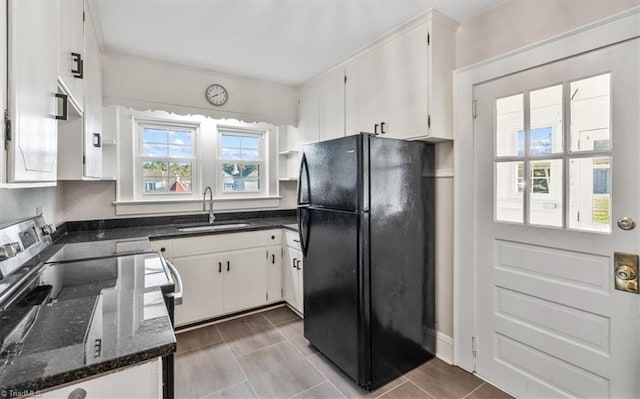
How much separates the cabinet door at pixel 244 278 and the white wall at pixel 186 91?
1.50 metres

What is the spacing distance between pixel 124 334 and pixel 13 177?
52 cm

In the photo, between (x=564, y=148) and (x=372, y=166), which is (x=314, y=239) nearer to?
(x=372, y=166)

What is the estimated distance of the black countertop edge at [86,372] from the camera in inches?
24.5

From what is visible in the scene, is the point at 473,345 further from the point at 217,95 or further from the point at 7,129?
the point at 217,95

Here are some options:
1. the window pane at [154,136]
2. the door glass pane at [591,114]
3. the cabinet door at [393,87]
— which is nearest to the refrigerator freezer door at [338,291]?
the cabinet door at [393,87]

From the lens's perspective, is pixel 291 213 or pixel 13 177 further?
pixel 291 213

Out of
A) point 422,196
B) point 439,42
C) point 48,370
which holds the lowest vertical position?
point 48,370

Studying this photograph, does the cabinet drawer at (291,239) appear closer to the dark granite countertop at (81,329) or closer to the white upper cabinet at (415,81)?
the white upper cabinet at (415,81)

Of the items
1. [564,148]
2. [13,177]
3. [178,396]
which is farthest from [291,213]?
[13,177]

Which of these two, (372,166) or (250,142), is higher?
(250,142)

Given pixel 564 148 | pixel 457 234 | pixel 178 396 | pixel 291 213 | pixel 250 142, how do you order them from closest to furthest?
pixel 564 148 < pixel 178 396 < pixel 457 234 < pixel 250 142 < pixel 291 213

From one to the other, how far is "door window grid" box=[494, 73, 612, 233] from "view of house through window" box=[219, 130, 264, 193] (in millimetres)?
2512

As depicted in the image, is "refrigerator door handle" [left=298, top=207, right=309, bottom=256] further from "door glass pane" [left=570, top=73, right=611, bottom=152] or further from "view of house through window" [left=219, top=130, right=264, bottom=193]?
"door glass pane" [left=570, top=73, right=611, bottom=152]

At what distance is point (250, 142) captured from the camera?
3557 mm
